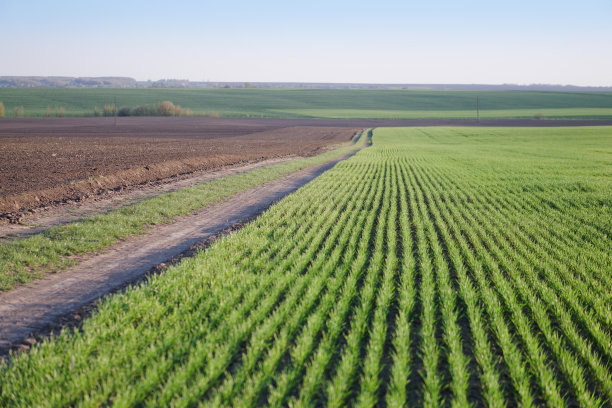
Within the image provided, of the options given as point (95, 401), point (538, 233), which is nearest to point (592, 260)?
point (538, 233)

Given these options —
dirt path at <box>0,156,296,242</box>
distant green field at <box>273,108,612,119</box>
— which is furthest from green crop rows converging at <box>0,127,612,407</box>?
distant green field at <box>273,108,612,119</box>

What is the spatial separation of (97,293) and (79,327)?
52.6 inches

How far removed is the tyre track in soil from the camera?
5.57m

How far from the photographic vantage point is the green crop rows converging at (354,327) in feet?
13.4

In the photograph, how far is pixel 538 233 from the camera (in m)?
Result: 10.3

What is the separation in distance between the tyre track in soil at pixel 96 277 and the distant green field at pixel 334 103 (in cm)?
8178

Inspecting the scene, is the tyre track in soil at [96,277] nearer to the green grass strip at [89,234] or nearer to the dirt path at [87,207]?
the green grass strip at [89,234]

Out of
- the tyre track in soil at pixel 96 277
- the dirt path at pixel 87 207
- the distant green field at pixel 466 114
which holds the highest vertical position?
the distant green field at pixel 466 114

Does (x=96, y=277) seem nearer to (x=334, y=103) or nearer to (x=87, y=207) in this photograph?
(x=87, y=207)

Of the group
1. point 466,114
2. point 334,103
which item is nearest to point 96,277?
point 466,114

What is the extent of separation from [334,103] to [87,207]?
11850 cm

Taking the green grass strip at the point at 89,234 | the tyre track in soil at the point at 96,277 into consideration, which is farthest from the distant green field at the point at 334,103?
the tyre track in soil at the point at 96,277

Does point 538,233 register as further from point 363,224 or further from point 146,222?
point 146,222

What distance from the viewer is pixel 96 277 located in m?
7.42
